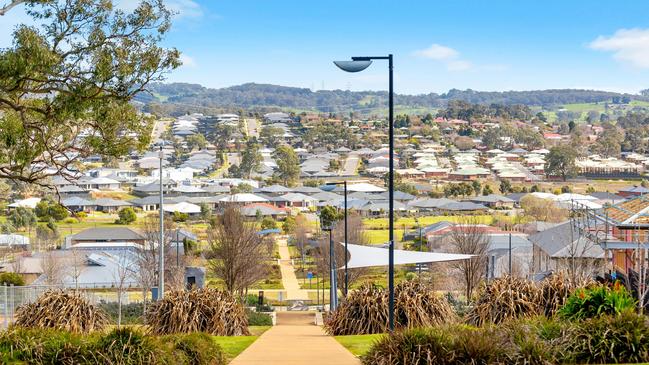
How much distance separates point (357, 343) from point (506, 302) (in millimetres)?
4158

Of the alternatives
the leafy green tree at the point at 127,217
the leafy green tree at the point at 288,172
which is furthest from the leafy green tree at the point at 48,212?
the leafy green tree at the point at 288,172

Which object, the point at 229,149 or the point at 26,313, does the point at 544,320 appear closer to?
the point at 26,313

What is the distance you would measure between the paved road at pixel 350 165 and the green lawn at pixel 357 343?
387 feet

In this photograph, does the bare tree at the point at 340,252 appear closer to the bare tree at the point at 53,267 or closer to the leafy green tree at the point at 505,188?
the bare tree at the point at 53,267

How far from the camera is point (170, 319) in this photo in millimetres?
20484

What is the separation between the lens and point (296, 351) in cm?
1523

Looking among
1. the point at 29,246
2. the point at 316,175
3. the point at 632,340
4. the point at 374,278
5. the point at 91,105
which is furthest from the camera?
the point at 316,175

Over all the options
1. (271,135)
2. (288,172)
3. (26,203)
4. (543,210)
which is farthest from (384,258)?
(271,135)

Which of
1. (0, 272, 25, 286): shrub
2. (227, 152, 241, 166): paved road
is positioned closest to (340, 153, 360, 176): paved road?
(227, 152, 241, 166): paved road

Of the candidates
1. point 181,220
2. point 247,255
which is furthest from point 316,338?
point 181,220

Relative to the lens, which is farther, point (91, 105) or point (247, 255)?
point (247, 255)

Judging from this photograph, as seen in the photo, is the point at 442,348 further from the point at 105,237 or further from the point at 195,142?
the point at 195,142

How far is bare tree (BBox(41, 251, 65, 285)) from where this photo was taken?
42556 mm

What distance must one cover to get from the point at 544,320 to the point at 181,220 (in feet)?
238
